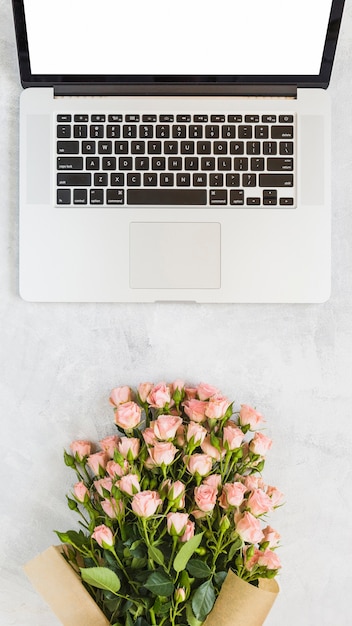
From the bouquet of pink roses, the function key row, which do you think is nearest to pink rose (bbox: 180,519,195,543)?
the bouquet of pink roses

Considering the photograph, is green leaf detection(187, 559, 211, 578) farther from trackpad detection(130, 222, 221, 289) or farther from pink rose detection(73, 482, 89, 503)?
trackpad detection(130, 222, 221, 289)

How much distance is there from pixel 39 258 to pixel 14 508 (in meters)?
0.34

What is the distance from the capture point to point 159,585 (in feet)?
2.25

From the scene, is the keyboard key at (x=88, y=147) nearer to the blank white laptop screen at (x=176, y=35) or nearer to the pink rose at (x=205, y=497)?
the blank white laptop screen at (x=176, y=35)

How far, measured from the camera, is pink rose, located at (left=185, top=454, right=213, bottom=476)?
0.74m

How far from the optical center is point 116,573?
73 centimetres

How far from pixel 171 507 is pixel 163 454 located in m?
0.06

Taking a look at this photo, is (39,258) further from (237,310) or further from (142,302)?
(237,310)

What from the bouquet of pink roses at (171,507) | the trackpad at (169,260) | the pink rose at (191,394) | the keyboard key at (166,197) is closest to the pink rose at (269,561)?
the bouquet of pink roses at (171,507)

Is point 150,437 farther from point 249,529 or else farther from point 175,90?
point 175,90

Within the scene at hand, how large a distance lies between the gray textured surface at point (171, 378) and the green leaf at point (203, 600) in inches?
7.3

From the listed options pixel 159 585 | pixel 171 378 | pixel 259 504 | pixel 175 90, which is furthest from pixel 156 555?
pixel 175 90

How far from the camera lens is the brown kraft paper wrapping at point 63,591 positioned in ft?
2.41

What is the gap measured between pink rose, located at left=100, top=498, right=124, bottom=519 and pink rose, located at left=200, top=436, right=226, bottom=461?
12cm
